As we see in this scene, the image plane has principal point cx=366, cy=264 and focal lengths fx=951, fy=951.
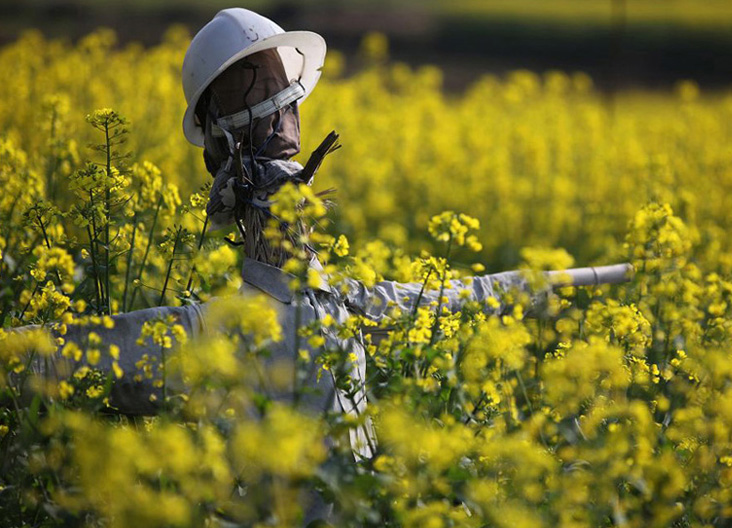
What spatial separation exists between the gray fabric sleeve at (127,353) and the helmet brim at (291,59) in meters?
0.53

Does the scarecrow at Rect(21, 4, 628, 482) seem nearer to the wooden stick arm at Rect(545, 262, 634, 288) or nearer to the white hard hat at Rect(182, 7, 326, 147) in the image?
the white hard hat at Rect(182, 7, 326, 147)

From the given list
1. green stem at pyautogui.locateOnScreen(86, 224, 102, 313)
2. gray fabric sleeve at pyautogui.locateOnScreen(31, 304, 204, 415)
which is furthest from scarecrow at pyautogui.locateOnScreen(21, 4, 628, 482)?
green stem at pyautogui.locateOnScreen(86, 224, 102, 313)

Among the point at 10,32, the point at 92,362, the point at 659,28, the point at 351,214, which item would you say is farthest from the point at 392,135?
the point at 659,28

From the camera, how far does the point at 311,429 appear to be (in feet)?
5.52

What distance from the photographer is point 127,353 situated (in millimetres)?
2113

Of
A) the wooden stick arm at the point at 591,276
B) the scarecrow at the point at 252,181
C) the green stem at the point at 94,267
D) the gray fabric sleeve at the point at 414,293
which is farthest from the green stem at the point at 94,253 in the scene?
the wooden stick arm at the point at 591,276

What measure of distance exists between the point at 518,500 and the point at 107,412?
3.36ft

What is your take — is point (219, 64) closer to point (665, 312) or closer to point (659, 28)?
point (665, 312)

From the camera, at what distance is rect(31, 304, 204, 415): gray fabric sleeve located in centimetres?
211

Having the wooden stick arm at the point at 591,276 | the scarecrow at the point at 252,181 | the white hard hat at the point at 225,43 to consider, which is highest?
the white hard hat at the point at 225,43

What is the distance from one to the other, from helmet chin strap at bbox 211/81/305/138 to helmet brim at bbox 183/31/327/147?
8 cm

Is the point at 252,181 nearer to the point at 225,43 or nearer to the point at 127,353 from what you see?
the point at 225,43

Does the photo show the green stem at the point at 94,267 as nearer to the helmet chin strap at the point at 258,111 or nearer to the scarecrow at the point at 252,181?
the scarecrow at the point at 252,181

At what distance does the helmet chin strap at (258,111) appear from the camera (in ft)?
7.52
